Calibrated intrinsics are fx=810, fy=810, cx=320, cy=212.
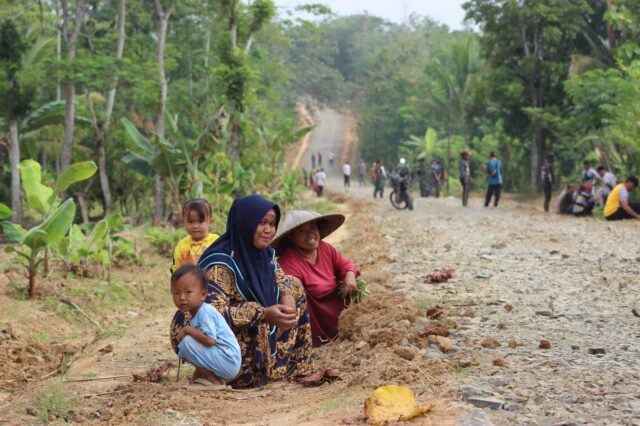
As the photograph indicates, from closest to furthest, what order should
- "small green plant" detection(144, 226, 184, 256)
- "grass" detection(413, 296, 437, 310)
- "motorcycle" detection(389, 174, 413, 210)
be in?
"grass" detection(413, 296, 437, 310)
"small green plant" detection(144, 226, 184, 256)
"motorcycle" detection(389, 174, 413, 210)

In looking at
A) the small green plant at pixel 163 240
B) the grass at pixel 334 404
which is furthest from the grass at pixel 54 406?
the small green plant at pixel 163 240

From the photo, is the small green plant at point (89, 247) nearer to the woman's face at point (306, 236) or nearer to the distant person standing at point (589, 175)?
the woman's face at point (306, 236)

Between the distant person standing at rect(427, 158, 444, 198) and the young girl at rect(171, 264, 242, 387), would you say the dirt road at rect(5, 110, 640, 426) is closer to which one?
the young girl at rect(171, 264, 242, 387)

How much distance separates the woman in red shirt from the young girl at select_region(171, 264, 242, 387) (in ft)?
4.50

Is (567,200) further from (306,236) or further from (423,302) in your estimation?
(306,236)

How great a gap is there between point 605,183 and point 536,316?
1218cm

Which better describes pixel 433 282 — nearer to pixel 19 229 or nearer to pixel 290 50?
pixel 19 229

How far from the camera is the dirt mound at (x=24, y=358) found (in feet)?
19.4

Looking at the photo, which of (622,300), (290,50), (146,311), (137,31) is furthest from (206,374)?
(290,50)

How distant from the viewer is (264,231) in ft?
16.7

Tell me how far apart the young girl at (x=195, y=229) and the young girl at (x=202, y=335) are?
5.31ft

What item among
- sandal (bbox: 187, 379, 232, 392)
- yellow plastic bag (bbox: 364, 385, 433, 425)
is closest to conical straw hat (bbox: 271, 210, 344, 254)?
sandal (bbox: 187, 379, 232, 392)

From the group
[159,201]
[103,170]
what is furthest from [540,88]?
[103,170]

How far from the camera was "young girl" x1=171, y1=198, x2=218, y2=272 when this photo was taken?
21.2 feet
